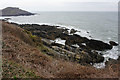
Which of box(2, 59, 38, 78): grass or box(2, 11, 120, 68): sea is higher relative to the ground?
box(2, 11, 120, 68): sea

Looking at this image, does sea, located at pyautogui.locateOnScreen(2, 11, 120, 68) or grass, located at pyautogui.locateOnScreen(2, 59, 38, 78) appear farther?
sea, located at pyautogui.locateOnScreen(2, 11, 120, 68)

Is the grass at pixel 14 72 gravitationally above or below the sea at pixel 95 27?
below

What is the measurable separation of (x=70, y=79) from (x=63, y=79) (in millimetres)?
415

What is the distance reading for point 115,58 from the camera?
17.8m

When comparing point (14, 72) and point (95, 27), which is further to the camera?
point (95, 27)

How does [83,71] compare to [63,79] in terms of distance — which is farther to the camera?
[83,71]

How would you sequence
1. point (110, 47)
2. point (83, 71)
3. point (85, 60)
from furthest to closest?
1. point (110, 47)
2. point (85, 60)
3. point (83, 71)

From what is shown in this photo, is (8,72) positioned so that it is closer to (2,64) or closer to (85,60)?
(2,64)

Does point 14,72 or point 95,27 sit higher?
point 95,27

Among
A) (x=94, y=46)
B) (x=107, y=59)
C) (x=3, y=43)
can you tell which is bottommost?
(x=107, y=59)

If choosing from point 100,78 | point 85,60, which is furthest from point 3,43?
point 85,60

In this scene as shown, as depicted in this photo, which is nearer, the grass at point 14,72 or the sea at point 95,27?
the grass at point 14,72

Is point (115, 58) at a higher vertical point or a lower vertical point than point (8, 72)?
lower

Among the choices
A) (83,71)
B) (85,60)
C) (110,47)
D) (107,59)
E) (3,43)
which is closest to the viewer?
(83,71)
